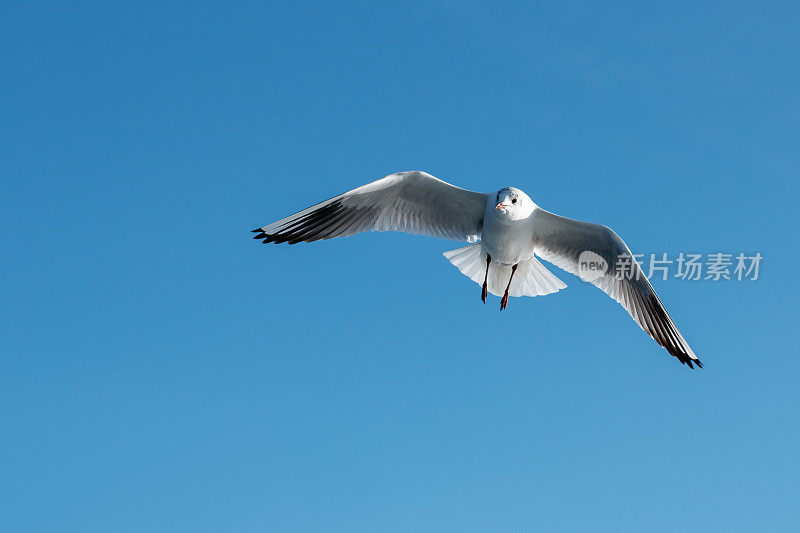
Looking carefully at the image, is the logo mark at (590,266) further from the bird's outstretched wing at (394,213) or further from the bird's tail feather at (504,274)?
the bird's outstretched wing at (394,213)

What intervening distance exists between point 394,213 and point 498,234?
947mm

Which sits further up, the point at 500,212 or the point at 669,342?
the point at 500,212

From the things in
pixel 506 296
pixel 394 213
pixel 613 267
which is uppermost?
pixel 394 213

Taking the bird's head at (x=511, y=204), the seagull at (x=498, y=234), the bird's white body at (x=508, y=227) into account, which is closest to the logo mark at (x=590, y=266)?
the seagull at (x=498, y=234)

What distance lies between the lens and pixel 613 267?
7.78m

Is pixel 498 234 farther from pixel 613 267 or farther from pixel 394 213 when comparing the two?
pixel 613 267

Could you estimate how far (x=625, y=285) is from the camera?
782 cm

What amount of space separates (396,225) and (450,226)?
0.49 m

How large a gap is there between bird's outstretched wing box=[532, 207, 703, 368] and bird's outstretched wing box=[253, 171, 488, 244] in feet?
1.97

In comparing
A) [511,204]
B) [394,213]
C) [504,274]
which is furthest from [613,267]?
[394,213]

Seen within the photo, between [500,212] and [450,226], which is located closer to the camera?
[500,212]

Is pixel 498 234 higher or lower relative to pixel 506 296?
higher

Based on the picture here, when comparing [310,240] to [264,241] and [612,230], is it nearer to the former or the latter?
[264,241]

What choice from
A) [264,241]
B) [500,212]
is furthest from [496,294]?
[264,241]
